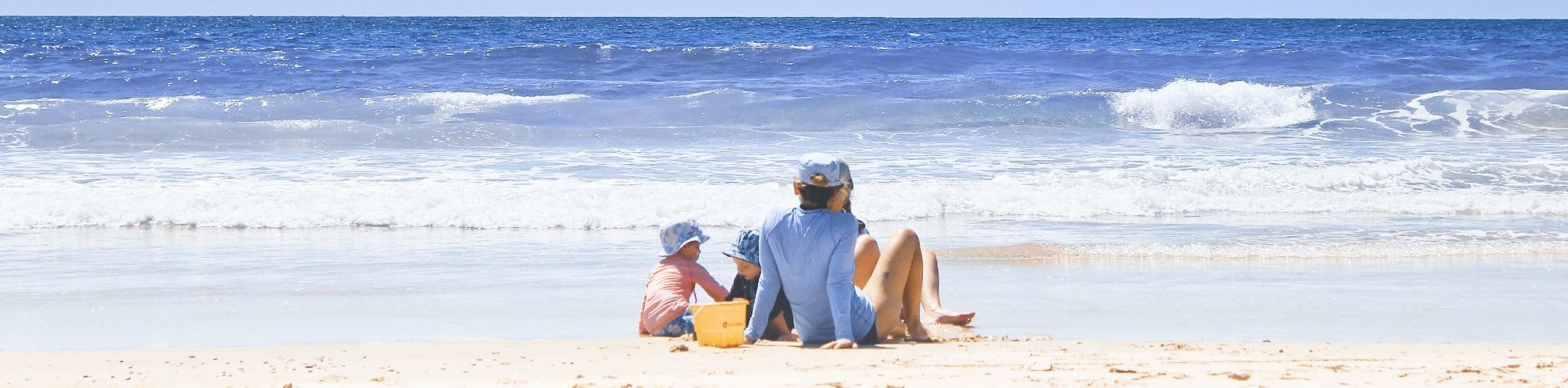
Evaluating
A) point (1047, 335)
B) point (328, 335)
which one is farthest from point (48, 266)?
point (1047, 335)

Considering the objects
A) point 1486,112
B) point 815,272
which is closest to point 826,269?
point 815,272

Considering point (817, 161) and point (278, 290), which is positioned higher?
point (817, 161)

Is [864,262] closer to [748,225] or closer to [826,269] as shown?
[826,269]

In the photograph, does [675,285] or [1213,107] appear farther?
[1213,107]

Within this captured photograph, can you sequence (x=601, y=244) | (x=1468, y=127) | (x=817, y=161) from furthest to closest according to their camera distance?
(x=1468, y=127) < (x=601, y=244) < (x=817, y=161)

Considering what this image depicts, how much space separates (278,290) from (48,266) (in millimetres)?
1598

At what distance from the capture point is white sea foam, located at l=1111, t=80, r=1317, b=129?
17922 millimetres

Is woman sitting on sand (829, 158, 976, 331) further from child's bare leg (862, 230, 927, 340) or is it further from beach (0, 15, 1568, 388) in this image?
beach (0, 15, 1568, 388)

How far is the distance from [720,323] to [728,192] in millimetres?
5140

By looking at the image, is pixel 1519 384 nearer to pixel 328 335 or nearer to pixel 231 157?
pixel 328 335

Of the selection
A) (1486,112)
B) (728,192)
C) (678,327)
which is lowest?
(1486,112)

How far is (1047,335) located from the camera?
16.7 ft

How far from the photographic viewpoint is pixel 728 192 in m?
9.68

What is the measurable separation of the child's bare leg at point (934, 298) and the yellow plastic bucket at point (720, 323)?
956mm
